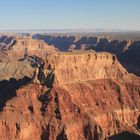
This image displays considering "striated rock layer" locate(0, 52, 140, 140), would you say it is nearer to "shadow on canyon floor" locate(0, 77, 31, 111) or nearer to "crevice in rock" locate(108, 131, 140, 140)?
"crevice in rock" locate(108, 131, 140, 140)

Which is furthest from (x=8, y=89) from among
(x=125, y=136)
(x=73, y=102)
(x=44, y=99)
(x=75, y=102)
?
(x=125, y=136)

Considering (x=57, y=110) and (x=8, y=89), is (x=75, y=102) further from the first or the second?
(x=8, y=89)

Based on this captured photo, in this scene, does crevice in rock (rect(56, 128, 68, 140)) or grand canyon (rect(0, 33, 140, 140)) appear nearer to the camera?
crevice in rock (rect(56, 128, 68, 140))

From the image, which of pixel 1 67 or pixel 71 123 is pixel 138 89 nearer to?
pixel 71 123

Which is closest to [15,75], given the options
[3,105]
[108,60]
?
[108,60]

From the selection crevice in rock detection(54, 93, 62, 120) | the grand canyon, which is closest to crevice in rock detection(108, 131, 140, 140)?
the grand canyon

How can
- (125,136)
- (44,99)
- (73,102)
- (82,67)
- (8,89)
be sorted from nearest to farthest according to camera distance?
(125,136) < (44,99) < (73,102) < (82,67) < (8,89)

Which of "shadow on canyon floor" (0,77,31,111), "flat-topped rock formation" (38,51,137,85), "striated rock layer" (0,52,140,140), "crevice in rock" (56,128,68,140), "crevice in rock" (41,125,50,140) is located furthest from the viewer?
"flat-topped rock formation" (38,51,137,85)

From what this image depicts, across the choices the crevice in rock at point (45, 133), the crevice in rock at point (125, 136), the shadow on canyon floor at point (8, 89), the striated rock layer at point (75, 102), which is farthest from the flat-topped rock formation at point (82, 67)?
the crevice in rock at point (125, 136)
